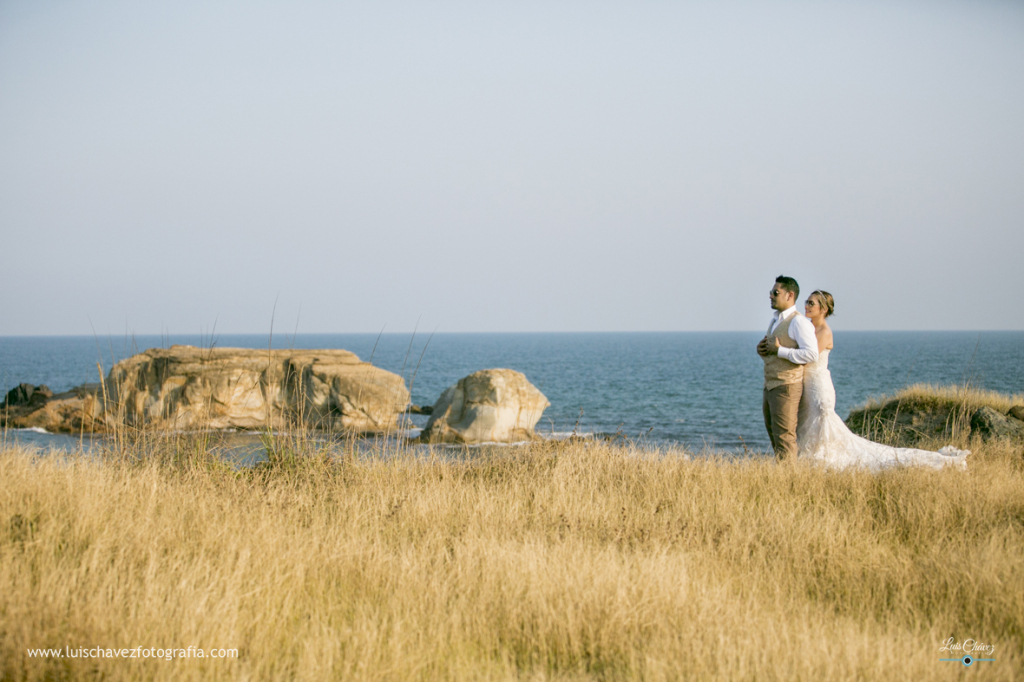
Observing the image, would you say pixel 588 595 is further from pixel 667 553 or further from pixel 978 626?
pixel 978 626

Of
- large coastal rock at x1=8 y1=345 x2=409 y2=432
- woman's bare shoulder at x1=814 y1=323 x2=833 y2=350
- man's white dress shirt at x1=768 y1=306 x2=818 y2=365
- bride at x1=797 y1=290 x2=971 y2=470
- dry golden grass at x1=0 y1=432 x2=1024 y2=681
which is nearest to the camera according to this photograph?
dry golden grass at x1=0 y1=432 x2=1024 y2=681

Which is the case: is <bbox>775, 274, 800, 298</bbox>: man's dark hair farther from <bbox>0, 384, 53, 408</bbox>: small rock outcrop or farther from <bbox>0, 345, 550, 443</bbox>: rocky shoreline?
<bbox>0, 384, 53, 408</bbox>: small rock outcrop

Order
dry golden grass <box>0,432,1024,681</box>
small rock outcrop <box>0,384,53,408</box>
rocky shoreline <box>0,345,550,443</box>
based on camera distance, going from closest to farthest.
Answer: dry golden grass <box>0,432,1024,681</box>
rocky shoreline <box>0,345,550,443</box>
small rock outcrop <box>0,384,53,408</box>

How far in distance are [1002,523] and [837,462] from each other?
6.98 feet

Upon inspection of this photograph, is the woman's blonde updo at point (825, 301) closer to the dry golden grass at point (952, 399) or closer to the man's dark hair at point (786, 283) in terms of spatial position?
the man's dark hair at point (786, 283)

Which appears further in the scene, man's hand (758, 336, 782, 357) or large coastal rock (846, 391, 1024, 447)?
large coastal rock (846, 391, 1024, 447)

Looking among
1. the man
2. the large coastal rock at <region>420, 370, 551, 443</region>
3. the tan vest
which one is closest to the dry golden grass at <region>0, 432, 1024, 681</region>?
the man

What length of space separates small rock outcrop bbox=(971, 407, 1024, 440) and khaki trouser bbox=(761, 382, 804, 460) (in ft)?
15.2

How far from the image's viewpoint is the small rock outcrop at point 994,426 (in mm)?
10069

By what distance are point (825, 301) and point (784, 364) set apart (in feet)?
3.58

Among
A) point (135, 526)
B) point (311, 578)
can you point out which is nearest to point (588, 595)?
point (311, 578)

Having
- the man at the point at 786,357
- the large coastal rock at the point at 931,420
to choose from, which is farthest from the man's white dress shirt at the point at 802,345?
the large coastal rock at the point at 931,420

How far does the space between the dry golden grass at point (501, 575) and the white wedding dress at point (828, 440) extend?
4.02ft

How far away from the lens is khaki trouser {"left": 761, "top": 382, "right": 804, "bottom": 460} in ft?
24.0
